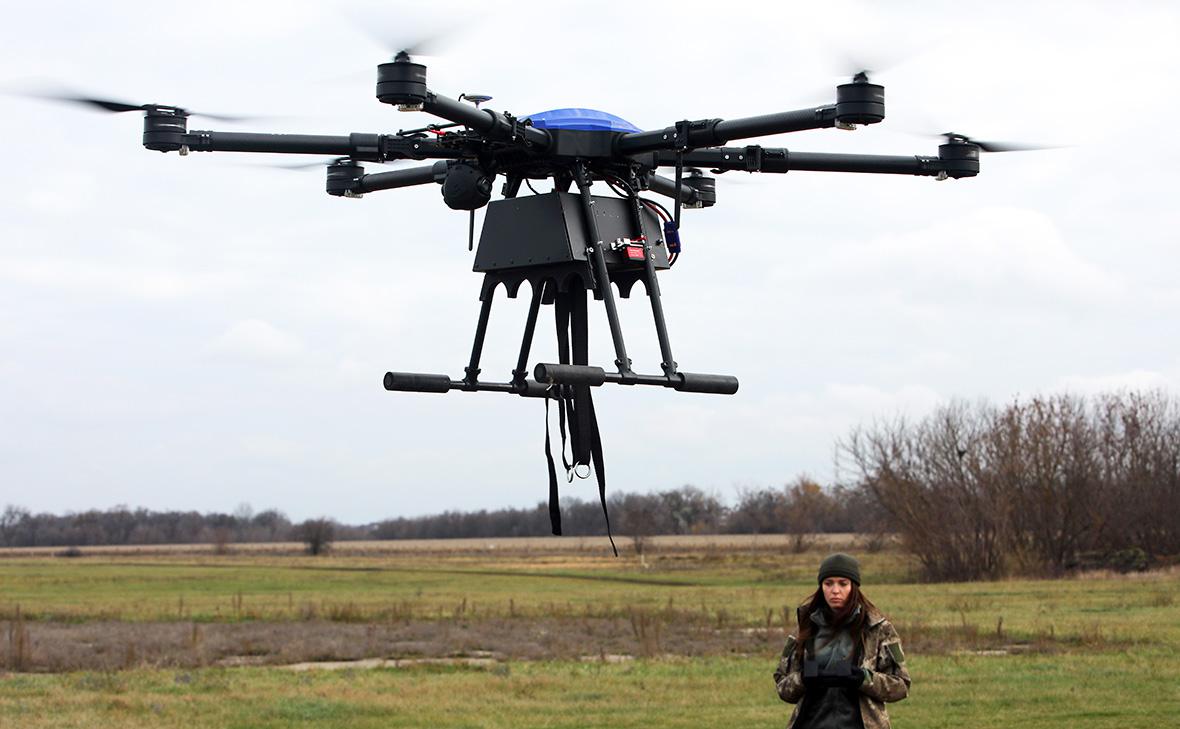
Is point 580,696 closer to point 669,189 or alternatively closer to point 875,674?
point 669,189

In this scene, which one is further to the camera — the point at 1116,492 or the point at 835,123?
the point at 1116,492

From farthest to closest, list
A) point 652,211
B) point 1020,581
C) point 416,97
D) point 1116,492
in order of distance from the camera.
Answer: point 1116,492 < point 1020,581 < point 652,211 < point 416,97

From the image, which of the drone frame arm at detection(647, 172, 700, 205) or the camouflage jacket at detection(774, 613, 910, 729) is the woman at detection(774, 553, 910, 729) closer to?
the camouflage jacket at detection(774, 613, 910, 729)

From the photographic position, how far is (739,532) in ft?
467

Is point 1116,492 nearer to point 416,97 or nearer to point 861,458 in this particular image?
point 861,458

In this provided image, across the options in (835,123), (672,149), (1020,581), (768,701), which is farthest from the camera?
(1020,581)

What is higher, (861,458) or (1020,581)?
(861,458)

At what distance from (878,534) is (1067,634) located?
133ft

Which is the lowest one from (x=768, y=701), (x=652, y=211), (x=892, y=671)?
(x=768, y=701)

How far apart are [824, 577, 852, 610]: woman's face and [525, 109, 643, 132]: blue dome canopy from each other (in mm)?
2375

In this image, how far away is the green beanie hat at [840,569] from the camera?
22.6 feet

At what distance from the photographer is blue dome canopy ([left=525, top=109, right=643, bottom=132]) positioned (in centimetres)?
729

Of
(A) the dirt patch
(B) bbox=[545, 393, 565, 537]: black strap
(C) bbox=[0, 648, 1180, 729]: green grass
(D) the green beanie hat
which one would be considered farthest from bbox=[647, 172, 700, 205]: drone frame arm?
(A) the dirt patch

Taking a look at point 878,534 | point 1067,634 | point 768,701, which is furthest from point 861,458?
point 768,701
